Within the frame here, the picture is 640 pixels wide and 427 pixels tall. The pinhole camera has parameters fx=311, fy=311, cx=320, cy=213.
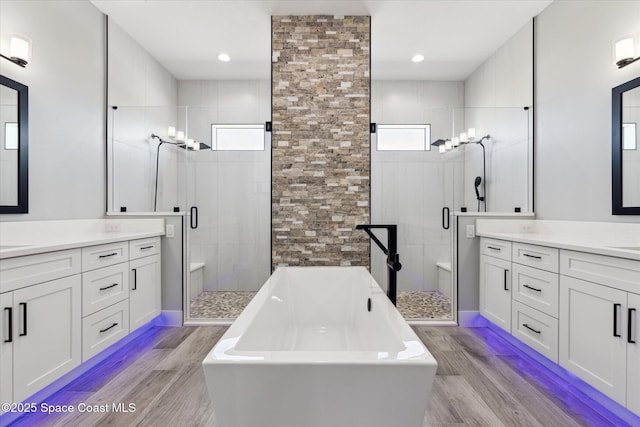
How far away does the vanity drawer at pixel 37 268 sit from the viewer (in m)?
1.48

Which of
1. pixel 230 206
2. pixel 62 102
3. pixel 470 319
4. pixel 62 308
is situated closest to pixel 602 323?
pixel 470 319

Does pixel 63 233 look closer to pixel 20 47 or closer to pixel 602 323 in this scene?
pixel 20 47

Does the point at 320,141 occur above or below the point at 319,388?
above

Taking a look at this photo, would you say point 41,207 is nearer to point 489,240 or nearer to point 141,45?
point 141,45

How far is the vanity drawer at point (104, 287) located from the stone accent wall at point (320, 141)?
1.23 m

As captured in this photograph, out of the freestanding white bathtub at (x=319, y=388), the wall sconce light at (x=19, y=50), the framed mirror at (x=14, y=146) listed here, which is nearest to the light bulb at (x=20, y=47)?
the wall sconce light at (x=19, y=50)

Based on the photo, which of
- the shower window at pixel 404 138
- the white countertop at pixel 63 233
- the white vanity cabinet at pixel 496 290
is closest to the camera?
the white countertop at pixel 63 233

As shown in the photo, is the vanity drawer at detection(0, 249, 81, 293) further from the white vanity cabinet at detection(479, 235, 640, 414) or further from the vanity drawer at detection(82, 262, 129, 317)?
the white vanity cabinet at detection(479, 235, 640, 414)

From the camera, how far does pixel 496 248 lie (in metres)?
2.68

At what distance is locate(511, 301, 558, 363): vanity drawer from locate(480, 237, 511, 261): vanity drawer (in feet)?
1.26

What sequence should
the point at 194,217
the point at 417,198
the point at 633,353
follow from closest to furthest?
the point at 633,353 < the point at 194,217 < the point at 417,198

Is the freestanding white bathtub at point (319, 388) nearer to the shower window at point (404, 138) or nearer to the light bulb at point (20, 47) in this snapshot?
the light bulb at point (20, 47)

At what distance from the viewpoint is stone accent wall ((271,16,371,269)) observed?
2918 millimetres

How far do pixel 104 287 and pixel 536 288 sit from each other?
3007 millimetres
